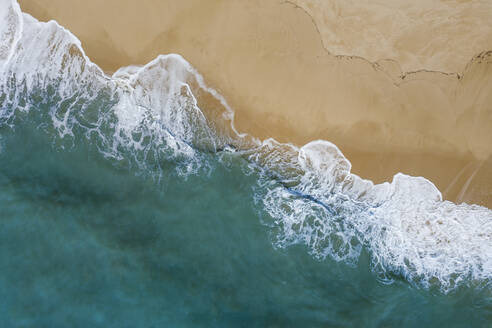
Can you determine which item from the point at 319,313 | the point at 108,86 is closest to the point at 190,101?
the point at 108,86

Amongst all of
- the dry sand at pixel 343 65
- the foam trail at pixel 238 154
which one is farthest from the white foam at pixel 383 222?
the dry sand at pixel 343 65

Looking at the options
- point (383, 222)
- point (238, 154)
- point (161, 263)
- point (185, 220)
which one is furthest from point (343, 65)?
point (161, 263)

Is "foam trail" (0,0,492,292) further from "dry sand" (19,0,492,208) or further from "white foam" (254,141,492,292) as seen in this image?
"dry sand" (19,0,492,208)

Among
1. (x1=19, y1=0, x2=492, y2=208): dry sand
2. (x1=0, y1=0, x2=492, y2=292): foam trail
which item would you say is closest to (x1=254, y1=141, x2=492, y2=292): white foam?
(x1=0, y1=0, x2=492, y2=292): foam trail

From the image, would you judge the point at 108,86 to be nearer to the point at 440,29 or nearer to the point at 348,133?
the point at 348,133

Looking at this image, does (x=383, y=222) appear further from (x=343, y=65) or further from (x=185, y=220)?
(x=185, y=220)
